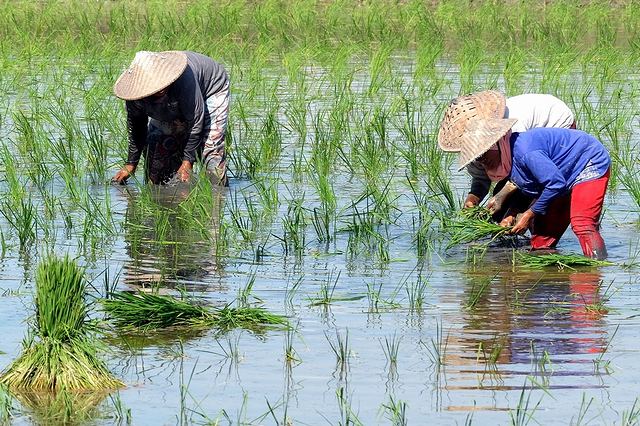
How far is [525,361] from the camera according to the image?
4.15 metres

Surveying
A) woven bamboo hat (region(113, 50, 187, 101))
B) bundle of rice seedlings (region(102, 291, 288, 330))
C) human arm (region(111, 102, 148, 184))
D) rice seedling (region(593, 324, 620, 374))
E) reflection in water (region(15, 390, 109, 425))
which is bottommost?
rice seedling (region(593, 324, 620, 374))

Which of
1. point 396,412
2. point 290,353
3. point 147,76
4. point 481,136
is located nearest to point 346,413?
point 396,412

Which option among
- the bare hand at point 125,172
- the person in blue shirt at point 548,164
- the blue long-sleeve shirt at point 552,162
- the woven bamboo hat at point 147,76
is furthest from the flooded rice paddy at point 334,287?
the woven bamboo hat at point 147,76

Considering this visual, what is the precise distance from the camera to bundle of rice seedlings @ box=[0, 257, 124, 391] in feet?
12.3

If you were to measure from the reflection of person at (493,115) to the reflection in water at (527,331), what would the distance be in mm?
471

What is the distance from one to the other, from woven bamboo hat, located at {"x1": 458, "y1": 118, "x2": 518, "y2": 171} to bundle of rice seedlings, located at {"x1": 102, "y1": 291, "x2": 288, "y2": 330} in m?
1.13

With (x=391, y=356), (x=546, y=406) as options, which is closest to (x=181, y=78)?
(x=391, y=356)

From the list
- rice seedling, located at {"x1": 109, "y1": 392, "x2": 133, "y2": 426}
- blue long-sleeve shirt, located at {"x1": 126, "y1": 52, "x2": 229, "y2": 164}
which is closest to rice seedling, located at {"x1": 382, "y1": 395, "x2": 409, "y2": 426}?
rice seedling, located at {"x1": 109, "y1": 392, "x2": 133, "y2": 426}

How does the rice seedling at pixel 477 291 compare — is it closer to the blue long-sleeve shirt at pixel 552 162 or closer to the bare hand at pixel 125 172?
the blue long-sleeve shirt at pixel 552 162

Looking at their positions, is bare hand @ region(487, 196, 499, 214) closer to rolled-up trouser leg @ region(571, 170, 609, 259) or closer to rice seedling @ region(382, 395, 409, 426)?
rolled-up trouser leg @ region(571, 170, 609, 259)

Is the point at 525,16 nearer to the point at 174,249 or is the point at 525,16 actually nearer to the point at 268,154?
the point at 268,154

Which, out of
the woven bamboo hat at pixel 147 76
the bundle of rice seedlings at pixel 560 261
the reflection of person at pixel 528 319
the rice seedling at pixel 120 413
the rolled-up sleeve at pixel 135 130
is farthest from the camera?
the rolled-up sleeve at pixel 135 130

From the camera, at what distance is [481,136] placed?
16.9ft

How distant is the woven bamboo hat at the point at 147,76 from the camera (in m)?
6.48
